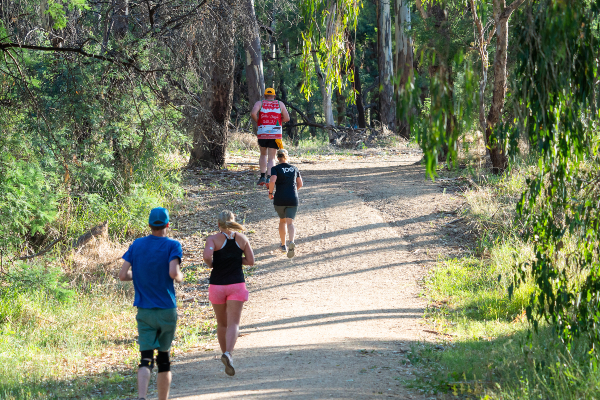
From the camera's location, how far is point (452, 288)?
9203mm

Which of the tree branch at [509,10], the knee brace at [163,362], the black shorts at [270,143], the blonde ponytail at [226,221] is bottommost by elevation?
the knee brace at [163,362]

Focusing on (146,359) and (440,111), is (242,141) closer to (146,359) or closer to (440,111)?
(146,359)

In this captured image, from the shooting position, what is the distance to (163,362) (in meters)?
5.06

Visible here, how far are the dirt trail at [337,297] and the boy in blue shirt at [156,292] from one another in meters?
0.60

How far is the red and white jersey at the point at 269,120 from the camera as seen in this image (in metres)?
12.5

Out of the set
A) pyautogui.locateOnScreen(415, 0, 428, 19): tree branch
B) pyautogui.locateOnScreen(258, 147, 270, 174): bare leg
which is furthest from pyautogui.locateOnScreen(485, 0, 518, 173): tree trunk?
pyautogui.locateOnScreen(258, 147, 270, 174): bare leg

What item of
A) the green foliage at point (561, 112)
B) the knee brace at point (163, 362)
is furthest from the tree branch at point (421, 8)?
the knee brace at point (163, 362)

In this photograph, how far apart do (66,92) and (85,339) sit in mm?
3748

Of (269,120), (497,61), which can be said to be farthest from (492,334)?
(497,61)

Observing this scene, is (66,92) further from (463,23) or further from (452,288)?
(463,23)

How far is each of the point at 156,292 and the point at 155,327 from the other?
302mm

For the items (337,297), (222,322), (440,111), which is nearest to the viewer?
(440,111)

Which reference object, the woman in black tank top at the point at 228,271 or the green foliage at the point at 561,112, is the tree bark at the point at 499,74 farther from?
the woman in black tank top at the point at 228,271

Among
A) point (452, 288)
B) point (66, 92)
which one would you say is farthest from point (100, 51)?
point (452, 288)
